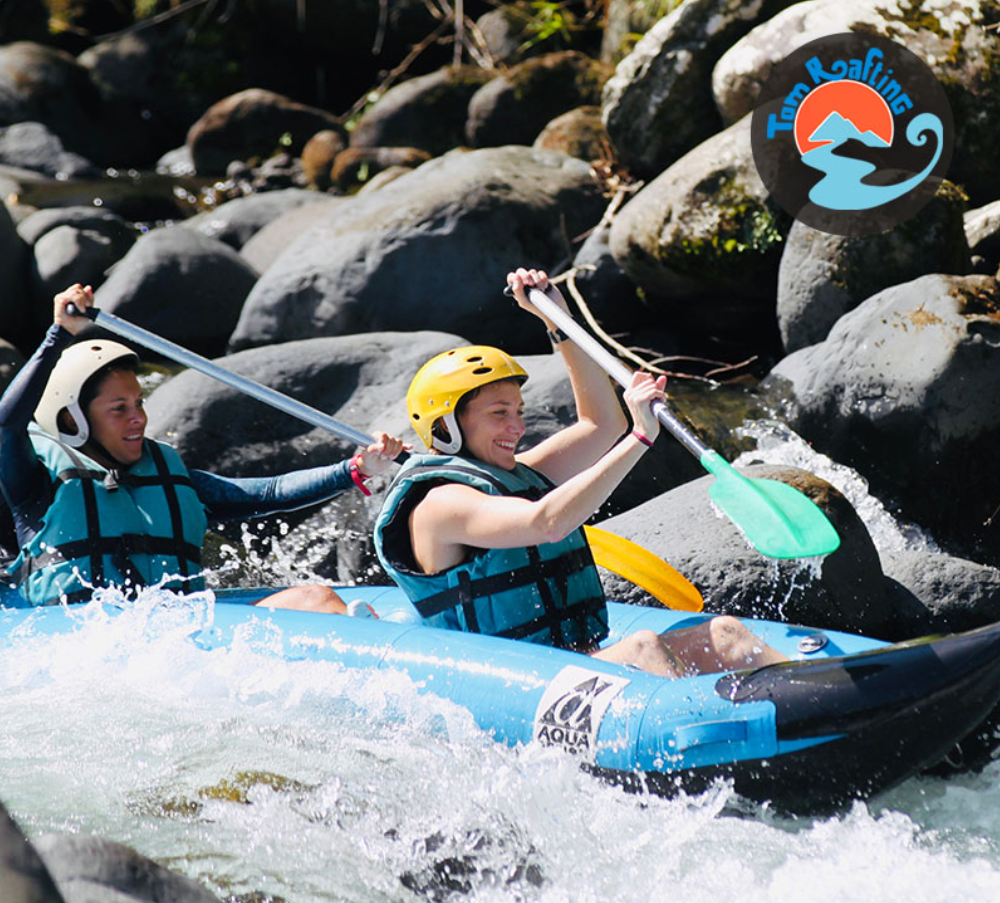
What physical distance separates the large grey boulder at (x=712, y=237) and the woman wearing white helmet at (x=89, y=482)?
3.29 metres

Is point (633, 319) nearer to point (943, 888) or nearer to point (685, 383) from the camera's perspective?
point (685, 383)

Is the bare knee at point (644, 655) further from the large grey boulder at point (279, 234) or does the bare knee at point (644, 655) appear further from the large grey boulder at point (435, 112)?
the large grey boulder at point (435, 112)

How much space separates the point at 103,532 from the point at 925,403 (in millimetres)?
3398

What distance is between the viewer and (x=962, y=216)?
6289 millimetres

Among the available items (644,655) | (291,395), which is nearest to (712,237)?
(291,395)

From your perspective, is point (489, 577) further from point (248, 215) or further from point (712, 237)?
point (248, 215)

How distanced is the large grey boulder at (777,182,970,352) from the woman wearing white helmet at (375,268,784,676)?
3.33 meters

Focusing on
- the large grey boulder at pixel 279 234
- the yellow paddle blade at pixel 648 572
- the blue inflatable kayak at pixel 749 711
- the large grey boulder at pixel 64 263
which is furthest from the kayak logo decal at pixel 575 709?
the large grey boulder at pixel 64 263

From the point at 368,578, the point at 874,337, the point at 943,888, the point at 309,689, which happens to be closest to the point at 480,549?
the point at 309,689

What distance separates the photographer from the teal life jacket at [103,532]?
406 centimetres

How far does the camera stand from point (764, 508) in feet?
10.6

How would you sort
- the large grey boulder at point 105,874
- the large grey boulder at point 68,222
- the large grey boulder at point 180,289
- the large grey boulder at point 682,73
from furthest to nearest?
1. the large grey boulder at point 68,222
2. the large grey boulder at point 180,289
3. the large grey boulder at point 682,73
4. the large grey boulder at point 105,874

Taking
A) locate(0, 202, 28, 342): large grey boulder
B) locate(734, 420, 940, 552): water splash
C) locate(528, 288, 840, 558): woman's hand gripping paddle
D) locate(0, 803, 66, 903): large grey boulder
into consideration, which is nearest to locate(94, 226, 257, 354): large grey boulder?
locate(0, 202, 28, 342): large grey boulder

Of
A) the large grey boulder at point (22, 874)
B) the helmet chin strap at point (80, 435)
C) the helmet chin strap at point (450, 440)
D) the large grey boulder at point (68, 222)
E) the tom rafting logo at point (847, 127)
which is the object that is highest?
the tom rafting logo at point (847, 127)
